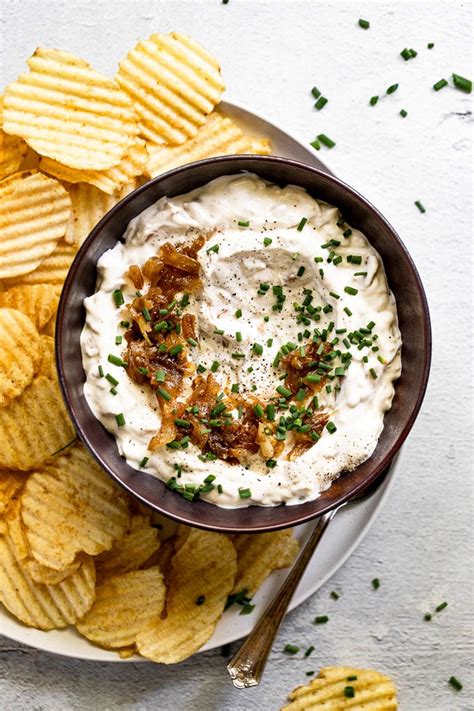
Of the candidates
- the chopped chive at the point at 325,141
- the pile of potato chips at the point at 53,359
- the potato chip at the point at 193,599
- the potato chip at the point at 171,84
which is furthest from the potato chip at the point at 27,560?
the chopped chive at the point at 325,141

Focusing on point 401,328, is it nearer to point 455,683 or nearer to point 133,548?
point 133,548

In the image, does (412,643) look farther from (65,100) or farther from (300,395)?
(65,100)

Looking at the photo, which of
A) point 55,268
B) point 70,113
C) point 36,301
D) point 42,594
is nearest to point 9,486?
point 42,594

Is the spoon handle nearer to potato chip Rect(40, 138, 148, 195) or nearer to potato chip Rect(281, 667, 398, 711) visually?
potato chip Rect(281, 667, 398, 711)

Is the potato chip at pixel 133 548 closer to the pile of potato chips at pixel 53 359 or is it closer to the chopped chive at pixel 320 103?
the pile of potato chips at pixel 53 359

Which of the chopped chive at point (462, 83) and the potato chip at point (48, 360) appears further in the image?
the chopped chive at point (462, 83)

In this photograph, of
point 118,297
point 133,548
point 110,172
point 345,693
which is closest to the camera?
point 118,297

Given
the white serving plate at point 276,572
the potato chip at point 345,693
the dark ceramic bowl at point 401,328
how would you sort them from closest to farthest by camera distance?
the dark ceramic bowl at point 401,328, the white serving plate at point 276,572, the potato chip at point 345,693
